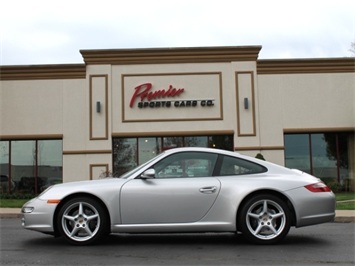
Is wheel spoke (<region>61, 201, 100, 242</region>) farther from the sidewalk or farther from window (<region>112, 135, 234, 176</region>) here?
window (<region>112, 135, 234, 176</region>)

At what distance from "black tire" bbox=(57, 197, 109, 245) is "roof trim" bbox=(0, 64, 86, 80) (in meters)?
13.9

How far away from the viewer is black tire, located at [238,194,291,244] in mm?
6074

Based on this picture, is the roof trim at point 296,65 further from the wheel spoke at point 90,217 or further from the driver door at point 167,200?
the wheel spoke at point 90,217

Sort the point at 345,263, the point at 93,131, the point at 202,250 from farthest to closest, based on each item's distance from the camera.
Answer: the point at 93,131
the point at 202,250
the point at 345,263

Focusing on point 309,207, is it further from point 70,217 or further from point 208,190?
point 70,217

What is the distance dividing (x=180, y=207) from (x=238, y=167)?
1011mm

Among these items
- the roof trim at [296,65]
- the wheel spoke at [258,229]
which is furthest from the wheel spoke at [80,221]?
the roof trim at [296,65]

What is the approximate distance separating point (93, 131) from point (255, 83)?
23.0ft

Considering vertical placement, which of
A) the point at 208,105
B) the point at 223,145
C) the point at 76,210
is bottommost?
the point at 76,210

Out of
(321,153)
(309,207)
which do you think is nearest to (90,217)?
(309,207)

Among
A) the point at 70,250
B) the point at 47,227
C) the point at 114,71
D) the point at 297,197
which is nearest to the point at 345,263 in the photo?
the point at 297,197

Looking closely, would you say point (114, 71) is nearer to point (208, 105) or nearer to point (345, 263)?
point (208, 105)

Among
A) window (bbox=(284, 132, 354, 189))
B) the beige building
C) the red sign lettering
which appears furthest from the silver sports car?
window (bbox=(284, 132, 354, 189))

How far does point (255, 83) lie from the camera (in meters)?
19.3
